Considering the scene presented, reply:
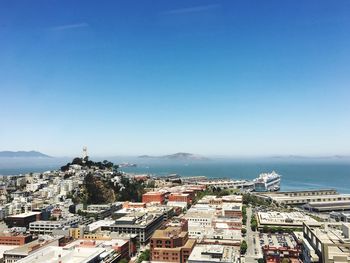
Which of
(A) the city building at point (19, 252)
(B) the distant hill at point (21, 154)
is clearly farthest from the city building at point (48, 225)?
(B) the distant hill at point (21, 154)

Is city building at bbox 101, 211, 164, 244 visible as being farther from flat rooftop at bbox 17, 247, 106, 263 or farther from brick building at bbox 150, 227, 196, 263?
flat rooftop at bbox 17, 247, 106, 263

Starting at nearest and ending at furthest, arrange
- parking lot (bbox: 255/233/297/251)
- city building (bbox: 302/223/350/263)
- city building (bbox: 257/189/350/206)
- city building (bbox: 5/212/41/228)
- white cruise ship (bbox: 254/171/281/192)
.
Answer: city building (bbox: 302/223/350/263) < parking lot (bbox: 255/233/297/251) < city building (bbox: 5/212/41/228) < city building (bbox: 257/189/350/206) < white cruise ship (bbox: 254/171/281/192)

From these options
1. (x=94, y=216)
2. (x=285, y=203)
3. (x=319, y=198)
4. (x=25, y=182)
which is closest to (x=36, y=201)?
(x=94, y=216)

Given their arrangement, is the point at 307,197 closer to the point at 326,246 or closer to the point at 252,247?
the point at 252,247

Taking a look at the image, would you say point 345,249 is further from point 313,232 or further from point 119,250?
point 119,250

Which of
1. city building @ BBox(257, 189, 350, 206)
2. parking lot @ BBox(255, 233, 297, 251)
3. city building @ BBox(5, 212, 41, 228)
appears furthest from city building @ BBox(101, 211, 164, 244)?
city building @ BBox(257, 189, 350, 206)

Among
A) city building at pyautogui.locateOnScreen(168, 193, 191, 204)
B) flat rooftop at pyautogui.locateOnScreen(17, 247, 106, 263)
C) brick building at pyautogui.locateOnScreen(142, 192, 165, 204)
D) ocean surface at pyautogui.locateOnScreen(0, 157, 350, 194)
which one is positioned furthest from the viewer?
ocean surface at pyautogui.locateOnScreen(0, 157, 350, 194)

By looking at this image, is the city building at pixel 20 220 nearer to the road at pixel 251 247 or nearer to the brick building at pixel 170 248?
the brick building at pixel 170 248

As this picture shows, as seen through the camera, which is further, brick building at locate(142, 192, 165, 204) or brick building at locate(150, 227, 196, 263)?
brick building at locate(142, 192, 165, 204)

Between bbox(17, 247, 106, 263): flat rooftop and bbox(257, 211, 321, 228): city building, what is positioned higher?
bbox(17, 247, 106, 263): flat rooftop

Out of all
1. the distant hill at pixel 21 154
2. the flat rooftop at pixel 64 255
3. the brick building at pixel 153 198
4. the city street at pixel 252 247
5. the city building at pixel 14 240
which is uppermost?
the distant hill at pixel 21 154

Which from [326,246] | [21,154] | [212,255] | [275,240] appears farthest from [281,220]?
[21,154]

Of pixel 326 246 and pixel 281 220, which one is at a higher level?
pixel 326 246
